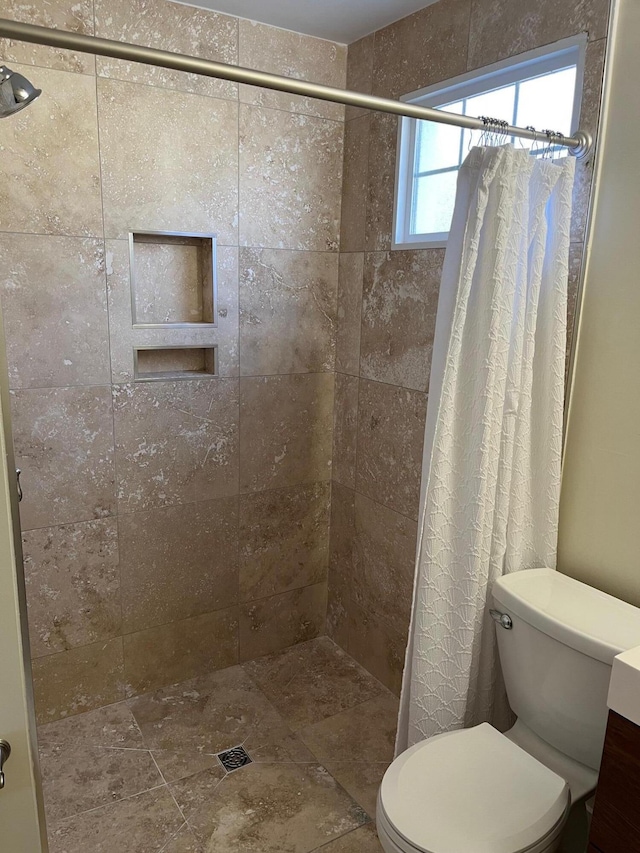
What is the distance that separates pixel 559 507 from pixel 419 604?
1.59ft

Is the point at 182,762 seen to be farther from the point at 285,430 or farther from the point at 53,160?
the point at 53,160

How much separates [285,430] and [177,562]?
66 cm

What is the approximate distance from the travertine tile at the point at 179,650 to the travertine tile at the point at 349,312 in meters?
1.10

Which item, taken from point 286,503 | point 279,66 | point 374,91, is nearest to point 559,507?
point 286,503

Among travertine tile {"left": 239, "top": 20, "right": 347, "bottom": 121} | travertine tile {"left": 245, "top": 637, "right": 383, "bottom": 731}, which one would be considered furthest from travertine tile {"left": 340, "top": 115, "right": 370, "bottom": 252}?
travertine tile {"left": 245, "top": 637, "right": 383, "bottom": 731}

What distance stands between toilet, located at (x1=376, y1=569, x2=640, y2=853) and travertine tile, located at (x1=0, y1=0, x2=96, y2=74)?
6.44 feet

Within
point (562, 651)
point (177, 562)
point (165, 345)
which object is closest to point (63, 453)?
point (165, 345)

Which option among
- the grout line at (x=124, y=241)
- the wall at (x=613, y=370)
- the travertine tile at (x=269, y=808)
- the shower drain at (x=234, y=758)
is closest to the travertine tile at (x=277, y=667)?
the shower drain at (x=234, y=758)

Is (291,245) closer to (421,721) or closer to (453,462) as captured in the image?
(453,462)

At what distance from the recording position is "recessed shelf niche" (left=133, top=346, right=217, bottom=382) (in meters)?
2.39

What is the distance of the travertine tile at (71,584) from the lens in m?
2.27

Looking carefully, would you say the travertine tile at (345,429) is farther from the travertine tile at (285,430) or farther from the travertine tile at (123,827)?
the travertine tile at (123,827)

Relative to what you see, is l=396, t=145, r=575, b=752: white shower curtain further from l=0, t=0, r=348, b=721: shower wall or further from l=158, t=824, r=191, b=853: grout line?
l=0, t=0, r=348, b=721: shower wall

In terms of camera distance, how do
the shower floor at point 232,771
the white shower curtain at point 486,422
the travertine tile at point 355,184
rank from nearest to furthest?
the white shower curtain at point 486,422
the shower floor at point 232,771
the travertine tile at point 355,184
